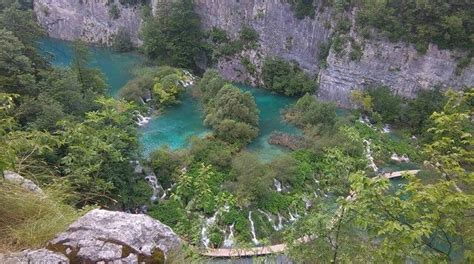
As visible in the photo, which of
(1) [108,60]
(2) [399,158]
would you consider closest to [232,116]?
(2) [399,158]

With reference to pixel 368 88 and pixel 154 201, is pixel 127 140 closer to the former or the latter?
pixel 154 201

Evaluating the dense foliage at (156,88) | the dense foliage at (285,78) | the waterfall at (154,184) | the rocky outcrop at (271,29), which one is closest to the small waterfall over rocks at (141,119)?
the dense foliage at (156,88)

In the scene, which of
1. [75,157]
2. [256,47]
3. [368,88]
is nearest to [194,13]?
[256,47]

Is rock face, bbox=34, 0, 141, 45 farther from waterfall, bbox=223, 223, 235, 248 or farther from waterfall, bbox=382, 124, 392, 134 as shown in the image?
waterfall, bbox=223, 223, 235, 248

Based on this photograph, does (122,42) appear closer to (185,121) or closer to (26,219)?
(185,121)

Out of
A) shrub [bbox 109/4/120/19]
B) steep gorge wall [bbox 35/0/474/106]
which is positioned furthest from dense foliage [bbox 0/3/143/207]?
shrub [bbox 109/4/120/19]

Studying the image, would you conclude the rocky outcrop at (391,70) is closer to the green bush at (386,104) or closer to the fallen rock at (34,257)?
the green bush at (386,104)
